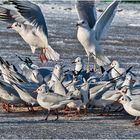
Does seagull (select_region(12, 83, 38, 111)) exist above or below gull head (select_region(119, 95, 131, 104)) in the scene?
below

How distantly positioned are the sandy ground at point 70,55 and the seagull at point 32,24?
55 cm

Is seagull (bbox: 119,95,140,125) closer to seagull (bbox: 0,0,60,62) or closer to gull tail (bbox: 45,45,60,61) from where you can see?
gull tail (bbox: 45,45,60,61)

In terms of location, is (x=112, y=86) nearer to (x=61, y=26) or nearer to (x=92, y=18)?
(x=92, y=18)

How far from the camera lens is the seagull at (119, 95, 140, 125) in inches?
433

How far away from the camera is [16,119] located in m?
11.3

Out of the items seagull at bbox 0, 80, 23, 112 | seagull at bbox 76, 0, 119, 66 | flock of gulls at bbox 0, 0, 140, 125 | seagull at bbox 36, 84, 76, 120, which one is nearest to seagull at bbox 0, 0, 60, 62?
seagull at bbox 76, 0, 119, 66

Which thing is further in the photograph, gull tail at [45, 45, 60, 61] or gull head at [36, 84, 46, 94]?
gull tail at [45, 45, 60, 61]

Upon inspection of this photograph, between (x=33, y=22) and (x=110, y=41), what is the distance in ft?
22.2

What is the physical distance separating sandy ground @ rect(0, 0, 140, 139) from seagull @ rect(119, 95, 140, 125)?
0.53ft

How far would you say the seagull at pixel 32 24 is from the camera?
55.5 ft

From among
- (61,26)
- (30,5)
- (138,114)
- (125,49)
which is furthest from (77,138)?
(61,26)

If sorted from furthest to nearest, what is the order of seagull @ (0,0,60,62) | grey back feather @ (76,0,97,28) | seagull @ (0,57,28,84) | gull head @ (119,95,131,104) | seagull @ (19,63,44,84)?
grey back feather @ (76,0,97,28)
seagull @ (0,0,60,62)
seagull @ (19,63,44,84)
seagull @ (0,57,28,84)
gull head @ (119,95,131,104)

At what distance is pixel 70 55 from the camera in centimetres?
1958

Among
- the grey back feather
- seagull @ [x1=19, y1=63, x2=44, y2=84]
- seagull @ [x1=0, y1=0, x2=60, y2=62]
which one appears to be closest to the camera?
seagull @ [x1=19, y1=63, x2=44, y2=84]
